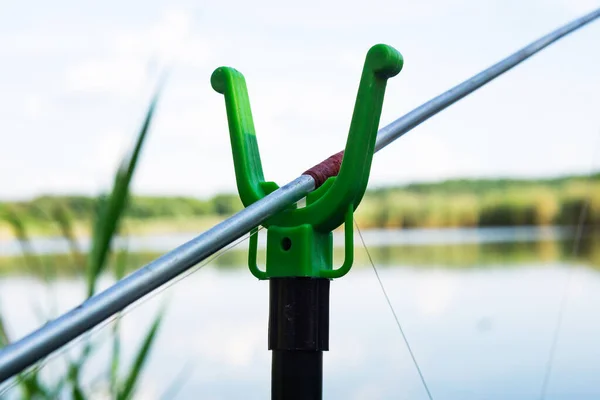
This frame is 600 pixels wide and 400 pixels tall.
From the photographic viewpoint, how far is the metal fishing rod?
339 millimetres

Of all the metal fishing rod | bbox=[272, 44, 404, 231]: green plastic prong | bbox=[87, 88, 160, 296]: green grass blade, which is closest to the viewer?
the metal fishing rod

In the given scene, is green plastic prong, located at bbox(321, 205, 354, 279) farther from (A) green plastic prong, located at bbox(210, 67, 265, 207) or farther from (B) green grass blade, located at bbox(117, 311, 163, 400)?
(B) green grass blade, located at bbox(117, 311, 163, 400)

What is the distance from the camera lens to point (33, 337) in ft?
1.12

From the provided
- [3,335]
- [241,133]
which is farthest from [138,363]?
[241,133]

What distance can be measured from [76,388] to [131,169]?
18cm

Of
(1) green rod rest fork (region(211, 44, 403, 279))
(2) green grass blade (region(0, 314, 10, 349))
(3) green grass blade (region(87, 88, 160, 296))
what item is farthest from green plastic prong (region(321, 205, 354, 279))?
(2) green grass blade (region(0, 314, 10, 349))

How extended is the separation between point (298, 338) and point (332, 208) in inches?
2.9

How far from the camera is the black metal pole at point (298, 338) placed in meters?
0.45

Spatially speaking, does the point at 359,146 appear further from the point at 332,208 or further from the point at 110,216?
the point at 110,216

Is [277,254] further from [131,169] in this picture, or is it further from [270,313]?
[131,169]

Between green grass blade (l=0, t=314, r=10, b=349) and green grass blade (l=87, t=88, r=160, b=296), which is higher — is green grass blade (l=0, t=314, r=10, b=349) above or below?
below

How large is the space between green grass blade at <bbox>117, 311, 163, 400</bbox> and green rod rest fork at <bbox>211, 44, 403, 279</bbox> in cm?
26

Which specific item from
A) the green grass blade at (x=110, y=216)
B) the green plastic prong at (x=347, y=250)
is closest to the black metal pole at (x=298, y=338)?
the green plastic prong at (x=347, y=250)

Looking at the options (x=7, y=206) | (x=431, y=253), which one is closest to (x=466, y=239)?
(x=431, y=253)
